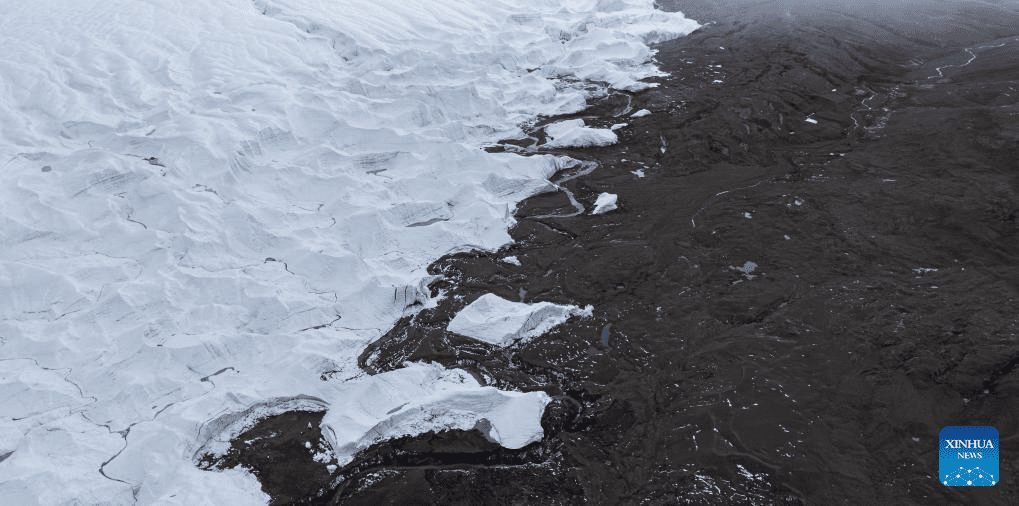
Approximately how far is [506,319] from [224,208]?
2.25 m

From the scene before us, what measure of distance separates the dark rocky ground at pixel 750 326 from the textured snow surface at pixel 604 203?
9 centimetres

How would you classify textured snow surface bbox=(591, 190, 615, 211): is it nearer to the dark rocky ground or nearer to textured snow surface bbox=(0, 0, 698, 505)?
the dark rocky ground

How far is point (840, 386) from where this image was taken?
3094mm

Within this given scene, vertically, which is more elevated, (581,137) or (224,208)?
(581,137)

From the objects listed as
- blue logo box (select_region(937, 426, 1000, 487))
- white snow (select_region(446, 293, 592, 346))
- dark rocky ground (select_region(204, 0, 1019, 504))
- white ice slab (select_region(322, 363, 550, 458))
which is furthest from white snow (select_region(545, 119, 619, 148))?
blue logo box (select_region(937, 426, 1000, 487))

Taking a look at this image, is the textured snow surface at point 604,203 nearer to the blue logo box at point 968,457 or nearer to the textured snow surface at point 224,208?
the textured snow surface at point 224,208

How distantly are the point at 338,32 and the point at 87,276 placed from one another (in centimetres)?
440

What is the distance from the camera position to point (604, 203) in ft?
16.0

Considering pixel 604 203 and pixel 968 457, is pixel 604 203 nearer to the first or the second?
pixel 604 203

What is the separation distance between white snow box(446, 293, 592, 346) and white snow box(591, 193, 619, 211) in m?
1.21

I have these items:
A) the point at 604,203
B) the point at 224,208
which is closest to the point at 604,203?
the point at 604,203

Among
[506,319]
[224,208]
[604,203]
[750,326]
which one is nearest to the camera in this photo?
[750,326]

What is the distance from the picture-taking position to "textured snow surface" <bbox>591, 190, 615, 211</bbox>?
190 inches

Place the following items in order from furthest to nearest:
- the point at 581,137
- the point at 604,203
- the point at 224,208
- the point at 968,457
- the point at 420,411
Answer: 1. the point at 581,137
2. the point at 604,203
3. the point at 224,208
4. the point at 420,411
5. the point at 968,457
